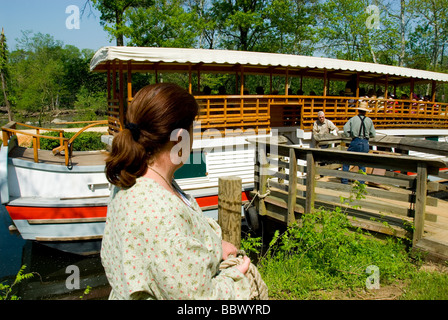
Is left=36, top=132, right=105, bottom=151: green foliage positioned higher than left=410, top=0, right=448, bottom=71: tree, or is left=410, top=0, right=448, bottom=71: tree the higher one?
left=410, top=0, right=448, bottom=71: tree

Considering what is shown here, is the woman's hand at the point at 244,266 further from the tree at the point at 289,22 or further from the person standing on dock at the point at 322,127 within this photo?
→ the tree at the point at 289,22

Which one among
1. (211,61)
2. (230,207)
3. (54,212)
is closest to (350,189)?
(230,207)

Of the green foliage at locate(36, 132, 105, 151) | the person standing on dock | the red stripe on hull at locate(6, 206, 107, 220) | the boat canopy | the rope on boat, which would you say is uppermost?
the boat canopy

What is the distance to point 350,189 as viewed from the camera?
6.43 m

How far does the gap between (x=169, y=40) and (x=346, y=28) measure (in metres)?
19.5

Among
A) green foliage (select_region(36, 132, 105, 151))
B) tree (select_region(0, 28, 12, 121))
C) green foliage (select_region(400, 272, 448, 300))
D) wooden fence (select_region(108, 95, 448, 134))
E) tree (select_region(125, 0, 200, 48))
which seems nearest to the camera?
green foliage (select_region(400, 272, 448, 300))

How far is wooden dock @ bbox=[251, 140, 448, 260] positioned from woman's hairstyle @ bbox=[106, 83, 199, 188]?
4401 mm

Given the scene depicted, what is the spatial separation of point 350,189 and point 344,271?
2389 mm

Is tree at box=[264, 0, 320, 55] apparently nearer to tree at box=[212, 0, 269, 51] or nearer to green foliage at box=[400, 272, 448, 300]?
tree at box=[212, 0, 269, 51]

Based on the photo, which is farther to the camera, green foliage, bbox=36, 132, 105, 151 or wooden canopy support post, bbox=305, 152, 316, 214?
green foliage, bbox=36, 132, 105, 151

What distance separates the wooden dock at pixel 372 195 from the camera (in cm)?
521

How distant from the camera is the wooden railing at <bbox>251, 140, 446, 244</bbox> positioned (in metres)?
5.25

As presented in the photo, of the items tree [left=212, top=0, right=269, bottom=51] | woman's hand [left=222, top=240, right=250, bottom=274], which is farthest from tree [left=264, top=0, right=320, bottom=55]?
woman's hand [left=222, top=240, right=250, bottom=274]
